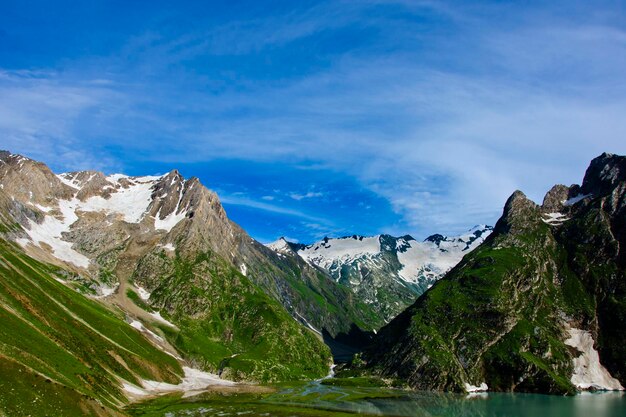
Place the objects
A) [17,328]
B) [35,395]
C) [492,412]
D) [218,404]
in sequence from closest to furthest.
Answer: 1. [35,395]
2. [17,328]
3. [218,404]
4. [492,412]

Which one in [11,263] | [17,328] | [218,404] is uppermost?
[11,263]

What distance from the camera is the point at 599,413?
16850 cm

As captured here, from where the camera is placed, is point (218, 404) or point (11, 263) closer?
point (218, 404)

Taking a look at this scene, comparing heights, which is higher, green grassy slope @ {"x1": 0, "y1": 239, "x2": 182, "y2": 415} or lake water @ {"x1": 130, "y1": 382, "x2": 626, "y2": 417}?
green grassy slope @ {"x1": 0, "y1": 239, "x2": 182, "y2": 415}

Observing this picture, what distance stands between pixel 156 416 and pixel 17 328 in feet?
136

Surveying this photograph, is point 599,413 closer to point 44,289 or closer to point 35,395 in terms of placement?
point 35,395

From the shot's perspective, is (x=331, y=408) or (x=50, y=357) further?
(x=331, y=408)

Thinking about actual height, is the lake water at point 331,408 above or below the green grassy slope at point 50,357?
below

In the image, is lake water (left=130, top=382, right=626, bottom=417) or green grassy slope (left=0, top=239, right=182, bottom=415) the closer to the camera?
green grassy slope (left=0, top=239, right=182, bottom=415)

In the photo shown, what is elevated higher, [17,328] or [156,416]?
[17,328]

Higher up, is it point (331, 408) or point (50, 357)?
Answer: point (50, 357)

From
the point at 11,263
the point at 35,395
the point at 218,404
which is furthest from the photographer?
the point at 11,263

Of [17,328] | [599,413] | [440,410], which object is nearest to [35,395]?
[17,328]

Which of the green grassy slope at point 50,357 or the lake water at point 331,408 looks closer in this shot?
the green grassy slope at point 50,357
